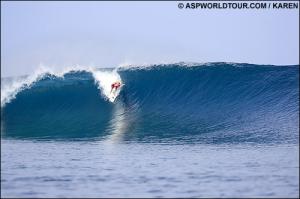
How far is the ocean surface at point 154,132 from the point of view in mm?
8477

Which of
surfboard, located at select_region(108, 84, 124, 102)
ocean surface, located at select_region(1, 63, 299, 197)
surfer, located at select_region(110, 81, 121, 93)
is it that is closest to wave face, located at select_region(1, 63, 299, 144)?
ocean surface, located at select_region(1, 63, 299, 197)

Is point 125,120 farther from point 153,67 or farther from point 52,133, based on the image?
point 153,67

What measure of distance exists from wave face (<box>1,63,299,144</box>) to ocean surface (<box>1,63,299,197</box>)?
0.04 metres

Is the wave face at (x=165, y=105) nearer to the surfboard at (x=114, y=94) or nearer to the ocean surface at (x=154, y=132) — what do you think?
the ocean surface at (x=154, y=132)

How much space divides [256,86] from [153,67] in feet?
18.3

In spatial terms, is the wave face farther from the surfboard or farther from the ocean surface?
the surfboard

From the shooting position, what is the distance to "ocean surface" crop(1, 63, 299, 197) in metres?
8.48

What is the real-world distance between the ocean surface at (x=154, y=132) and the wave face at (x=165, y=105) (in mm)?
41

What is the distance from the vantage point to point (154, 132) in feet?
54.1

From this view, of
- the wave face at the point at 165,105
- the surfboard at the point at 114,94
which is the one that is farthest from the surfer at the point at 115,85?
the wave face at the point at 165,105

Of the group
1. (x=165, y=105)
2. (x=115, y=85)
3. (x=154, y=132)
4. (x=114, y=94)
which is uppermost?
(x=115, y=85)

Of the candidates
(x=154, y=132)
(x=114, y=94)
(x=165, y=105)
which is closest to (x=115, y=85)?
(x=114, y=94)

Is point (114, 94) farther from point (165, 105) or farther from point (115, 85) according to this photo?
point (165, 105)

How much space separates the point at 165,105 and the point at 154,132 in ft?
12.9
